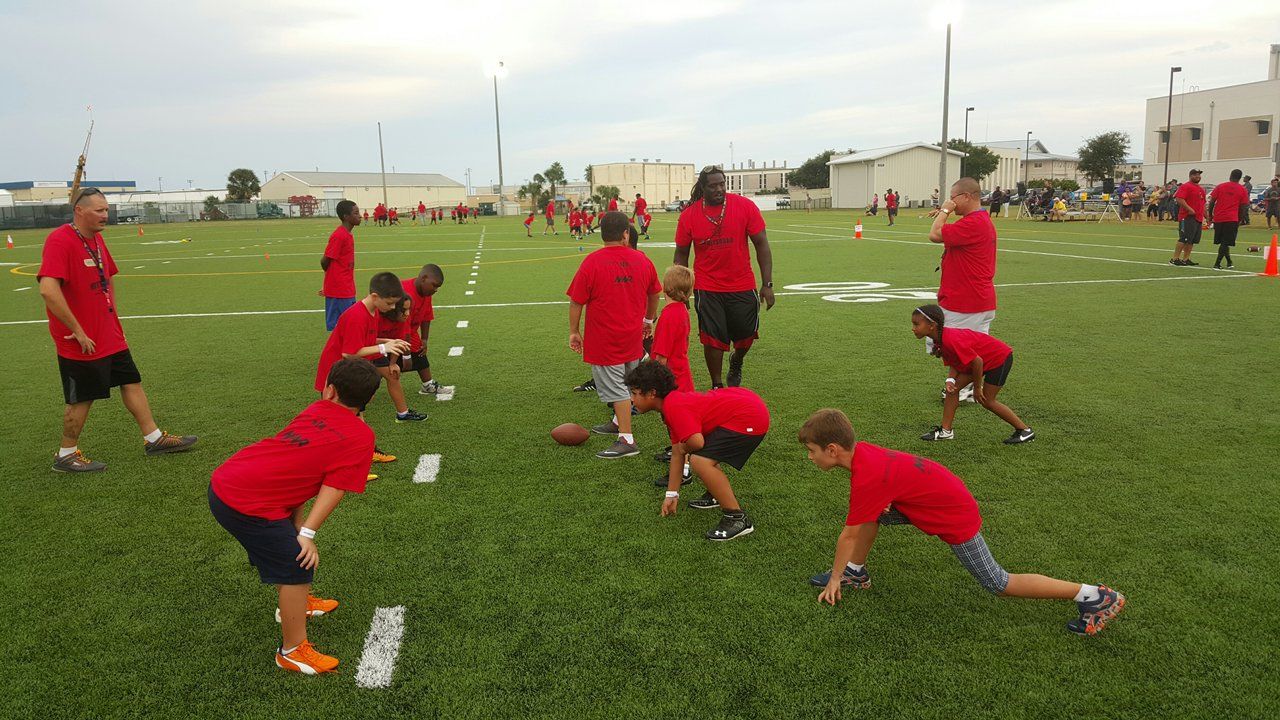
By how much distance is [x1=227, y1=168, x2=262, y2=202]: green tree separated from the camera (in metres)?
96.9

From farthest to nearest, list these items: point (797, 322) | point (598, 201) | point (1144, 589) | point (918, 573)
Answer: point (598, 201)
point (797, 322)
point (918, 573)
point (1144, 589)

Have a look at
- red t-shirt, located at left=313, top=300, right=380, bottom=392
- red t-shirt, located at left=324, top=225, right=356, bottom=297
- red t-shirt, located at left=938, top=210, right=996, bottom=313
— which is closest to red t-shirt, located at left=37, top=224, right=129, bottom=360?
red t-shirt, located at left=313, top=300, right=380, bottom=392

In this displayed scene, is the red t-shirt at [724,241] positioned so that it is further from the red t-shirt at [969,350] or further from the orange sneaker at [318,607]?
the orange sneaker at [318,607]

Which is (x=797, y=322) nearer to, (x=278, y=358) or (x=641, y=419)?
(x=641, y=419)

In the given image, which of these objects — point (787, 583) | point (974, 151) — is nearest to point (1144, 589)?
point (787, 583)

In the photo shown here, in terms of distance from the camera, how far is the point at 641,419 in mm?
7051

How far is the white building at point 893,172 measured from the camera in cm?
6688

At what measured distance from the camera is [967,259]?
6711 millimetres

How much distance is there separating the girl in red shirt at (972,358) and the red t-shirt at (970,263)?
101 cm

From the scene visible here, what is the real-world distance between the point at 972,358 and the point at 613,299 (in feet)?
8.56

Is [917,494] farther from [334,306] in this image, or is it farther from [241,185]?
[241,185]

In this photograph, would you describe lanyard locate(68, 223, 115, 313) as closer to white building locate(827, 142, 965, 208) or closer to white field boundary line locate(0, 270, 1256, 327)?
white field boundary line locate(0, 270, 1256, 327)

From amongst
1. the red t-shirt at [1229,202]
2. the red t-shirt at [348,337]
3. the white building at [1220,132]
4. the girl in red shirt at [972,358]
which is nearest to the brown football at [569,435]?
the red t-shirt at [348,337]

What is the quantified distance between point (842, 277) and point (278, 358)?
11.8 metres
